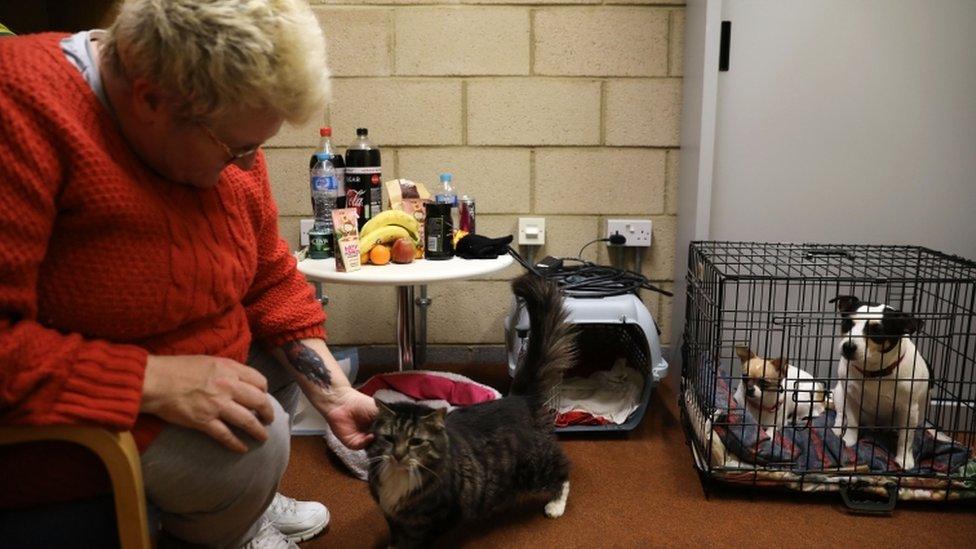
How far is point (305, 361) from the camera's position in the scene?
4.03ft

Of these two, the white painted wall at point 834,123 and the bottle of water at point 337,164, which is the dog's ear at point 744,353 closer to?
the white painted wall at point 834,123

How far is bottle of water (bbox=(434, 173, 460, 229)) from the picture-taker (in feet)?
6.95

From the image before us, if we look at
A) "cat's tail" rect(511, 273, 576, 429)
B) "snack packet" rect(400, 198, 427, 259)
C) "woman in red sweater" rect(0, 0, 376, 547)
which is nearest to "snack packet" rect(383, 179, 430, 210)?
"snack packet" rect(400, 198, 427, 259)

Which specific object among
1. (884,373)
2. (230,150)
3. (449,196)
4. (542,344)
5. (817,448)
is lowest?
(817,448)

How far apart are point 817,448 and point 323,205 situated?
5.18 ft

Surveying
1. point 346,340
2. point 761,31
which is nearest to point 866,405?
point 761,31

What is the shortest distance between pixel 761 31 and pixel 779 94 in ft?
0.71

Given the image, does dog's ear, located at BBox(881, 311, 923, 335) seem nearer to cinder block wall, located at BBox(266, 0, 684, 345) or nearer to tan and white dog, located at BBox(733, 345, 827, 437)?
tan and white dog, located at BBox(733, 345, 827, 437)

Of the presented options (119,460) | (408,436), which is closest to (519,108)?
(408,436)

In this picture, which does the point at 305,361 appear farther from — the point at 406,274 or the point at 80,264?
the point at 406,274

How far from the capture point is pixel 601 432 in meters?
2.17

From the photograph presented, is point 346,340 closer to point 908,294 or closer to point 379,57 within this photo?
point 379,57

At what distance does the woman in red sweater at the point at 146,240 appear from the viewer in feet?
2.50

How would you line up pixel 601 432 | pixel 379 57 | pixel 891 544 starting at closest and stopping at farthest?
pixel 891 544
pixel 601 432
pixel 379 57
